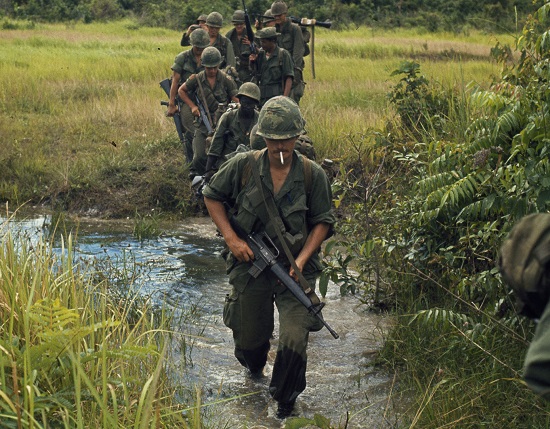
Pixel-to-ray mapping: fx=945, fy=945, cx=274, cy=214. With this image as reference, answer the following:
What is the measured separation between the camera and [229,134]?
8156 millimetres

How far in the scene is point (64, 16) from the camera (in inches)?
1405

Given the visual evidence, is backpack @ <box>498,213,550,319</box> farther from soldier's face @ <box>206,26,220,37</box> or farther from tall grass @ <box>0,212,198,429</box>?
soldier's face @ <box>206,26,220,37</box>

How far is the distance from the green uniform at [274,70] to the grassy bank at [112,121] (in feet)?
2.15

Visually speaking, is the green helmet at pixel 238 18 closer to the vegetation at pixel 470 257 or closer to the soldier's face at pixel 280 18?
the soldier's face at pixel 280 18

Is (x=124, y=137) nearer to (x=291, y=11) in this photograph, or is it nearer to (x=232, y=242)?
(x=232, y=242)

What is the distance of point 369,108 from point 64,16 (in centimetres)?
2531

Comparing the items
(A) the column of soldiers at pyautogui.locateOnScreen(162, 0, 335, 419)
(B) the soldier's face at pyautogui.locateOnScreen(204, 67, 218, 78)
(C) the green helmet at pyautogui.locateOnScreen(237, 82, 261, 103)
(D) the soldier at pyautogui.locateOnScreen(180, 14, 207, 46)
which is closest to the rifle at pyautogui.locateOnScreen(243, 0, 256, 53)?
(D) the soldier at pyautogui.locateOnScreen(180, 14, 207, 46)

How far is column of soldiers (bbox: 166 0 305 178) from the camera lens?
10.3 meters

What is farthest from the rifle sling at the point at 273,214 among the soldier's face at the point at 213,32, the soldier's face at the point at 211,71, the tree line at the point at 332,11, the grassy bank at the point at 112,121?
the tree line at the point at 332,11

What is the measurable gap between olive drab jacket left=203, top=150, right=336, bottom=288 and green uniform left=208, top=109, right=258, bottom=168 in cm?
253

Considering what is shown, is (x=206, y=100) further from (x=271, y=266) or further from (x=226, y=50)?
(x=271, y=266)

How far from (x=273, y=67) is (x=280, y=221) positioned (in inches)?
241

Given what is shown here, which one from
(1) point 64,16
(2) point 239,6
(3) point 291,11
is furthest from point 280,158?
(1) point 64,16

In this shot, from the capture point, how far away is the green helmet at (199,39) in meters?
10.9
